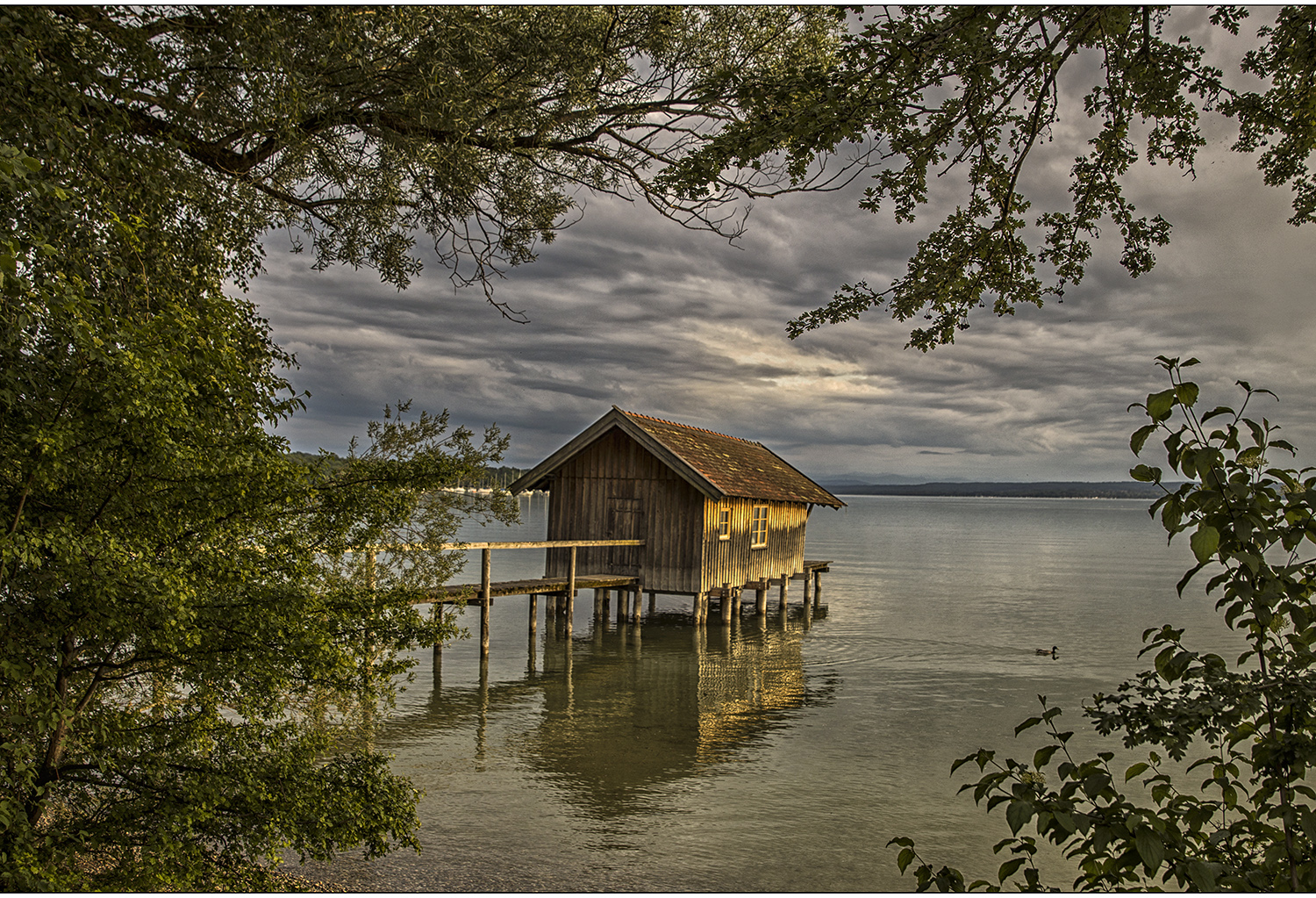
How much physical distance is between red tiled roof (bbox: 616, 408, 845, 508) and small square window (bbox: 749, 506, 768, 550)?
0.71 meters

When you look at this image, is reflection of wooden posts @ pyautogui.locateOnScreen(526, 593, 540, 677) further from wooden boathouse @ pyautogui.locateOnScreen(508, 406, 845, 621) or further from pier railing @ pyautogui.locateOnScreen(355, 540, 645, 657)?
wooden boathouse @ pyautogui.locateOnScreen(508, 406, 845, 621)

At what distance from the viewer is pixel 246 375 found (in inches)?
249

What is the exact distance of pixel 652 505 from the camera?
27.3 metres

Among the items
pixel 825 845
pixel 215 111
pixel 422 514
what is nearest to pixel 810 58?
pixel 215 111

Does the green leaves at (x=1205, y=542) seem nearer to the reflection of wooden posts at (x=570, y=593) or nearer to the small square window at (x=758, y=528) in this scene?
the reflection of wooden posts at (x=570, y=593)

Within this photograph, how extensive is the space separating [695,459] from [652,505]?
1.99 meters

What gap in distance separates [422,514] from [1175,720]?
11304mm

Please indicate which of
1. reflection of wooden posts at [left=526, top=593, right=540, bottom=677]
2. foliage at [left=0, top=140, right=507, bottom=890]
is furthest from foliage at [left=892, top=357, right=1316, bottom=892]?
reflection of wooden posts at [left=526, top=593, right=540, bottom=677]

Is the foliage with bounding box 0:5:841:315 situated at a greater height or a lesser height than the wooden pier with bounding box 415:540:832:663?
greater

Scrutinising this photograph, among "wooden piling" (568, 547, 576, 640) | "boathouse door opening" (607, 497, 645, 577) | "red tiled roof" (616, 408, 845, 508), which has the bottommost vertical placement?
"wooden piling" (568, 547, 576, 640)

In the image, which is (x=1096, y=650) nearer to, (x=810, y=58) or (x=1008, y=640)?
(x=1008, y=640)

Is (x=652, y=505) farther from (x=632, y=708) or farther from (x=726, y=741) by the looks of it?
(x=726, y=741)

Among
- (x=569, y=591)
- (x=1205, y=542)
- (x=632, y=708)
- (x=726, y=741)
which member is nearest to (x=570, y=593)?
(x=569, y=591)

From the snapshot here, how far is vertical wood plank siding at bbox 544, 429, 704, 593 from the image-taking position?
88.2ft
